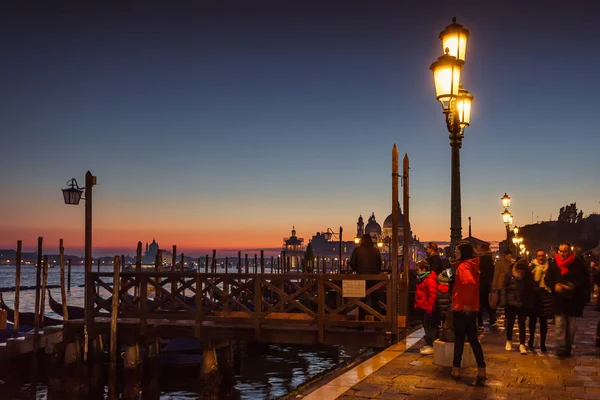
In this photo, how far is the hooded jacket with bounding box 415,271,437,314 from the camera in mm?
9047

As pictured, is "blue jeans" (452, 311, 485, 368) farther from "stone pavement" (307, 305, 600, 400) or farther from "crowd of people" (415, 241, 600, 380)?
"crowd of people" (415, 241, 600, 380)

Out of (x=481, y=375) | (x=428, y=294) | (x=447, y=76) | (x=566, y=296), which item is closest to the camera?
(x=481, y=375)

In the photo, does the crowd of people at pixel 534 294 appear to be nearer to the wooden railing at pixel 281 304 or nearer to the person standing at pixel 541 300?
the person standing at pixel 541 300

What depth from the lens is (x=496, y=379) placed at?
7043mm

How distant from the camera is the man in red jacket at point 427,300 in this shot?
29.7 ft

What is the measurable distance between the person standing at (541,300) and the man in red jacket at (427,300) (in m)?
1.41

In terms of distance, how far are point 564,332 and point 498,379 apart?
225cm

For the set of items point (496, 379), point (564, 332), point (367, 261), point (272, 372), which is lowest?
point (272, 372)

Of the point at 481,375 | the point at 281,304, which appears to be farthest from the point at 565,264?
the point at 281,304

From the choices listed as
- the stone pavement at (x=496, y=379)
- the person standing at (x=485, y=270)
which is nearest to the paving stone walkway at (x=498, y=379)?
the stone pavement at (x=496, y=379)

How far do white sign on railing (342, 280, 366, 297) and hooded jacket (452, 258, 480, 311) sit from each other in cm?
424

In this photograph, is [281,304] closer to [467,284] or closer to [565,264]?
[565,264]

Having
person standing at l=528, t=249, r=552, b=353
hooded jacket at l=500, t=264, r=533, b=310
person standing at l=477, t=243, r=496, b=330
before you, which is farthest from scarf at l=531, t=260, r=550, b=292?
person standing at l=477, t=243, r=496, b=330

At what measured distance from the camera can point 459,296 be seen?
272 inches
